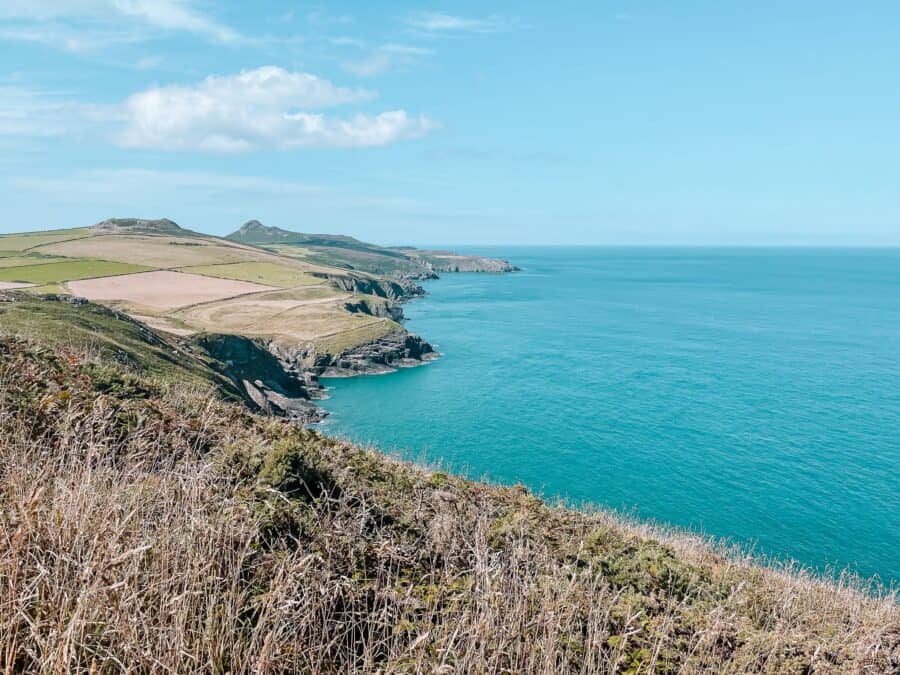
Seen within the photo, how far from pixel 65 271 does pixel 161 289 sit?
26691mm

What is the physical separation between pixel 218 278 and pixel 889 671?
176549mm

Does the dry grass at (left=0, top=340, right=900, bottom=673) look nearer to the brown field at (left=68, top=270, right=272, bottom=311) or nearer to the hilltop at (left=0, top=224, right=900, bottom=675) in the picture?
the hilltop at (left=0, top=224, right=900, bottom=675)

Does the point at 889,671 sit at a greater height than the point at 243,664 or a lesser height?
lesser

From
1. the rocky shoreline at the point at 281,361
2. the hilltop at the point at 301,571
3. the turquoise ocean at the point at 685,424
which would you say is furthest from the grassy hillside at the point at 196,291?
the hilltop at the point at 301,571

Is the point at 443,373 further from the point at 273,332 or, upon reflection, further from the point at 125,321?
the point at 125,321

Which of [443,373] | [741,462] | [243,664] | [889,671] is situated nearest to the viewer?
[243,664]

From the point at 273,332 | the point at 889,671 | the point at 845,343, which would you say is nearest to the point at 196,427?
the point at 889,671

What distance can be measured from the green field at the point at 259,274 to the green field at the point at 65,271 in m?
19.2

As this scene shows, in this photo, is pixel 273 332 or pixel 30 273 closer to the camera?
pixel 273 332

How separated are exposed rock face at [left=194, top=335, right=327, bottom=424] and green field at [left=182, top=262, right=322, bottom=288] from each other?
82441 millimetres

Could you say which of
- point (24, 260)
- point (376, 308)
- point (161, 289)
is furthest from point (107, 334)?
point (24, 260)

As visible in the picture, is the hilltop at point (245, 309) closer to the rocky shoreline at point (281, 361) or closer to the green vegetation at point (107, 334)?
the rocky shoreline at point (281, 361)

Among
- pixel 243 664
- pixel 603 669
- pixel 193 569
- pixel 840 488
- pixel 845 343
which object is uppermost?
pixel 193 569

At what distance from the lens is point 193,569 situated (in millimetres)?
5324
